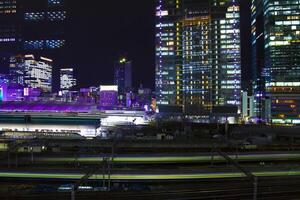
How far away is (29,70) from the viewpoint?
163500 mm

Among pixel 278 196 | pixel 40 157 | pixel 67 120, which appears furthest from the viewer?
pixel 67 120

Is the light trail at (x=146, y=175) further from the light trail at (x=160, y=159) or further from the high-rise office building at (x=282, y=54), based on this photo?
the high-rise office building at (x=282, y=54)

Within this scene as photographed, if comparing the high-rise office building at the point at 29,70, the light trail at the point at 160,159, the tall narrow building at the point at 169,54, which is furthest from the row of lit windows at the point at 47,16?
the light trail at the point at 160,159

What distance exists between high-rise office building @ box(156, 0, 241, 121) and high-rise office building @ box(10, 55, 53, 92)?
2873 inches

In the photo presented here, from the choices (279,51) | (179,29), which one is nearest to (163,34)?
(179,29)

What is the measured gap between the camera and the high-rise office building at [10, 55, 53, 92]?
533 ft

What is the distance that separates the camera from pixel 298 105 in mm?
85062

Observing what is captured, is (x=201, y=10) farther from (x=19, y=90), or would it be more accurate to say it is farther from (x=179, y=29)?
(x=19, y=90)

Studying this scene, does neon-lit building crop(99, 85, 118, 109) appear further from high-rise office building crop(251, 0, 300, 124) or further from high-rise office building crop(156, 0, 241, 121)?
high-rise office building crop(251, 0, 300, 124)

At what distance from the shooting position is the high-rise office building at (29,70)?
162375 millimetres

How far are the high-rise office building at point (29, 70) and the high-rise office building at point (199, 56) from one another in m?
73.0

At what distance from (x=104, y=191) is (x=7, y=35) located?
14273 centimetres

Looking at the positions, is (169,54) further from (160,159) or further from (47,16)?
(160,159)

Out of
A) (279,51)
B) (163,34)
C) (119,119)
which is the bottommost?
(119,119)
